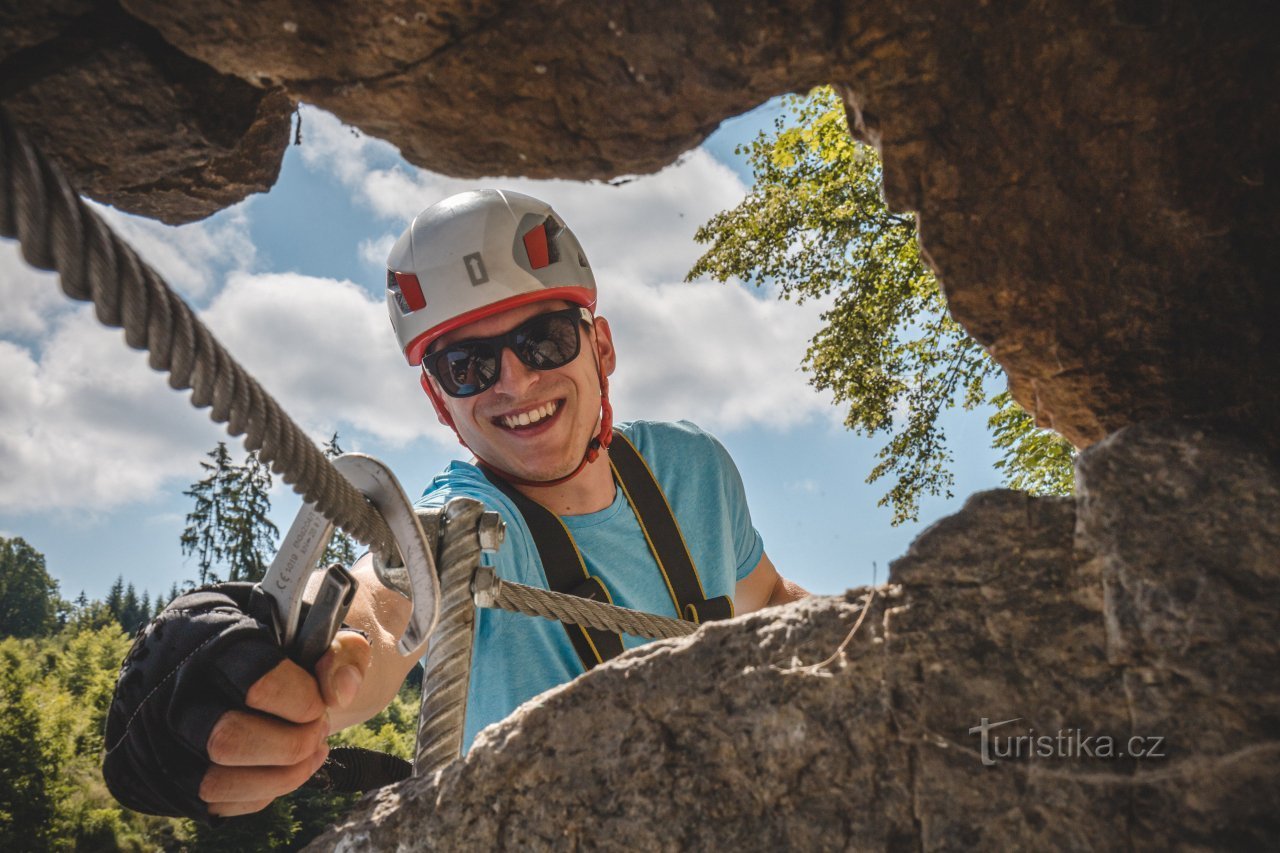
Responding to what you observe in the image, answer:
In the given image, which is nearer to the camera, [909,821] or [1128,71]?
[909,821]

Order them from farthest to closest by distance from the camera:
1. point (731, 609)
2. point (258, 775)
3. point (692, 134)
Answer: point (731, 609) → point (258, 775) → point (692, 134)

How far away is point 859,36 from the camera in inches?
53.1

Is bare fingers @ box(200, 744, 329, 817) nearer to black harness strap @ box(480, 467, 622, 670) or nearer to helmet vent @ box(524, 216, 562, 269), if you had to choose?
black harness strap @ box(480, 467, 622, 670)

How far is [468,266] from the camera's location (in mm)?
3418

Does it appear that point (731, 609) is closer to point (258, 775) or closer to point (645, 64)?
point (258, 775)

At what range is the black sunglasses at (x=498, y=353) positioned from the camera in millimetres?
3426

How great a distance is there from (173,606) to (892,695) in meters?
1.53

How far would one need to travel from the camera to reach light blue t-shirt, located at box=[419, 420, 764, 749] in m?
3.30

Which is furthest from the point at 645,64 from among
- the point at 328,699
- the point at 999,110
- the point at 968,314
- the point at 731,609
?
the point at 731,609

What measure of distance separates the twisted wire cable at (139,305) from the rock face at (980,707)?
0.70 meters

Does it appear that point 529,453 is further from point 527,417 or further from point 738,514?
point 738,514

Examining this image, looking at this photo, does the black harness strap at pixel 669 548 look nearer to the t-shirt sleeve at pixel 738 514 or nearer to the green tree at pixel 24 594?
the t-shirt sleeve at pixel 738 514

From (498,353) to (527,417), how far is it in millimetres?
379

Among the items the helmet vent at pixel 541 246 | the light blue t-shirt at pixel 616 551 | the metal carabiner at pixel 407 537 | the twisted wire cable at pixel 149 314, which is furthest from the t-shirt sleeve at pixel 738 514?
the twisted wire cable at pixel 149 314
